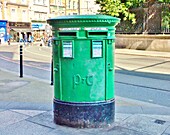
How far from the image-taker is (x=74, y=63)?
4.05 metres

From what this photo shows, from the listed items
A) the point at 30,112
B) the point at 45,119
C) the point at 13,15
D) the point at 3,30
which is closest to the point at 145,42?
the point at 30,112

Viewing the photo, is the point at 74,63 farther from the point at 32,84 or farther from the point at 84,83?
the point at 32,84

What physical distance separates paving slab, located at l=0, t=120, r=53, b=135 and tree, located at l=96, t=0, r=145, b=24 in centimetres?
2074

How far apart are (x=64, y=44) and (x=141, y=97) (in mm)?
3203

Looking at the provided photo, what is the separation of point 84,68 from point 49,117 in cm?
124

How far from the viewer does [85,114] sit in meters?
4.07

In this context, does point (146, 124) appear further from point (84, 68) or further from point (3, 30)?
point (3, 30)

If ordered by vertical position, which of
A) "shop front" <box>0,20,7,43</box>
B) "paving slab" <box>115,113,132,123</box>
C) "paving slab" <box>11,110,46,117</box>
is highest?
"shop front" <box>0,20,7,43</box>

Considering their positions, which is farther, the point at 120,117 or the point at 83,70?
the point at 120,117

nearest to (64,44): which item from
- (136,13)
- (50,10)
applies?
(136,13)

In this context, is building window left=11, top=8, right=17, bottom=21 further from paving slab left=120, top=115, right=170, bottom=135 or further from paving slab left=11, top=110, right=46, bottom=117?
paving slab left=120, top=115, right=170, bottom=135

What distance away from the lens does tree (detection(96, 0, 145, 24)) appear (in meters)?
24.1

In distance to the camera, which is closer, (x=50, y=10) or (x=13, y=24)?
(x=13, y=24)

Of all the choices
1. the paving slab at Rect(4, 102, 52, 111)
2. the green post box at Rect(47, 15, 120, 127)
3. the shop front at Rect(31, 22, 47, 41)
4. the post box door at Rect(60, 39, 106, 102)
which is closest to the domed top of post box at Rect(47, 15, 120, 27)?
the green post box at Rect(47, 15, 120, 127)
